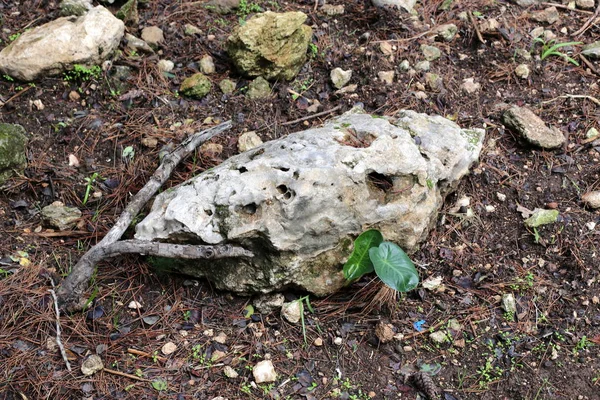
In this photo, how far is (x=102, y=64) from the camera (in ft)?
11.6

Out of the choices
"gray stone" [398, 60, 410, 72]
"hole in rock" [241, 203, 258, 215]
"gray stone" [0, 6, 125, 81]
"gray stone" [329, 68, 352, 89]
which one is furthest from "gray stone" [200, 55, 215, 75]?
"hole in rock" [241, 203, 258, 215]

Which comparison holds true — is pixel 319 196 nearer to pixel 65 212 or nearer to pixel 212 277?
pixel 212 277

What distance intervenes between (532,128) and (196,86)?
2.14 meters

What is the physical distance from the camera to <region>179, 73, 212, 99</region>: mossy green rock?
3.51m

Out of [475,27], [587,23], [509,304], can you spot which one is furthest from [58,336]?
[587,23]

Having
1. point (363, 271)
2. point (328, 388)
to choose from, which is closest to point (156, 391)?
point (328, 388)

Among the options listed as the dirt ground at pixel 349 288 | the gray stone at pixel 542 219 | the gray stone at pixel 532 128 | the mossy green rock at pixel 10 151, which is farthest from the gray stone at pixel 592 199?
the mossy green rock at pixel 10 151

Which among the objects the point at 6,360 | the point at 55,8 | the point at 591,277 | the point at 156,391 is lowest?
the point at 591,277

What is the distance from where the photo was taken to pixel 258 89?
356cm

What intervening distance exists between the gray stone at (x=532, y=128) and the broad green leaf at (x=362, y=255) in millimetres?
1452

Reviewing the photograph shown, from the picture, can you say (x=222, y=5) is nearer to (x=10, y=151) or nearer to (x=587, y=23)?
(x=10, y=151)

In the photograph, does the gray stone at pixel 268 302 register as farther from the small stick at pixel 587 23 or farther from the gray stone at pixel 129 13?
the small stick at pixel 587 23

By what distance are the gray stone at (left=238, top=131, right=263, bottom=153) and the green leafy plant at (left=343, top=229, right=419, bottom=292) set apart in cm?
104

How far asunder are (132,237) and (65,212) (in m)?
0.43
